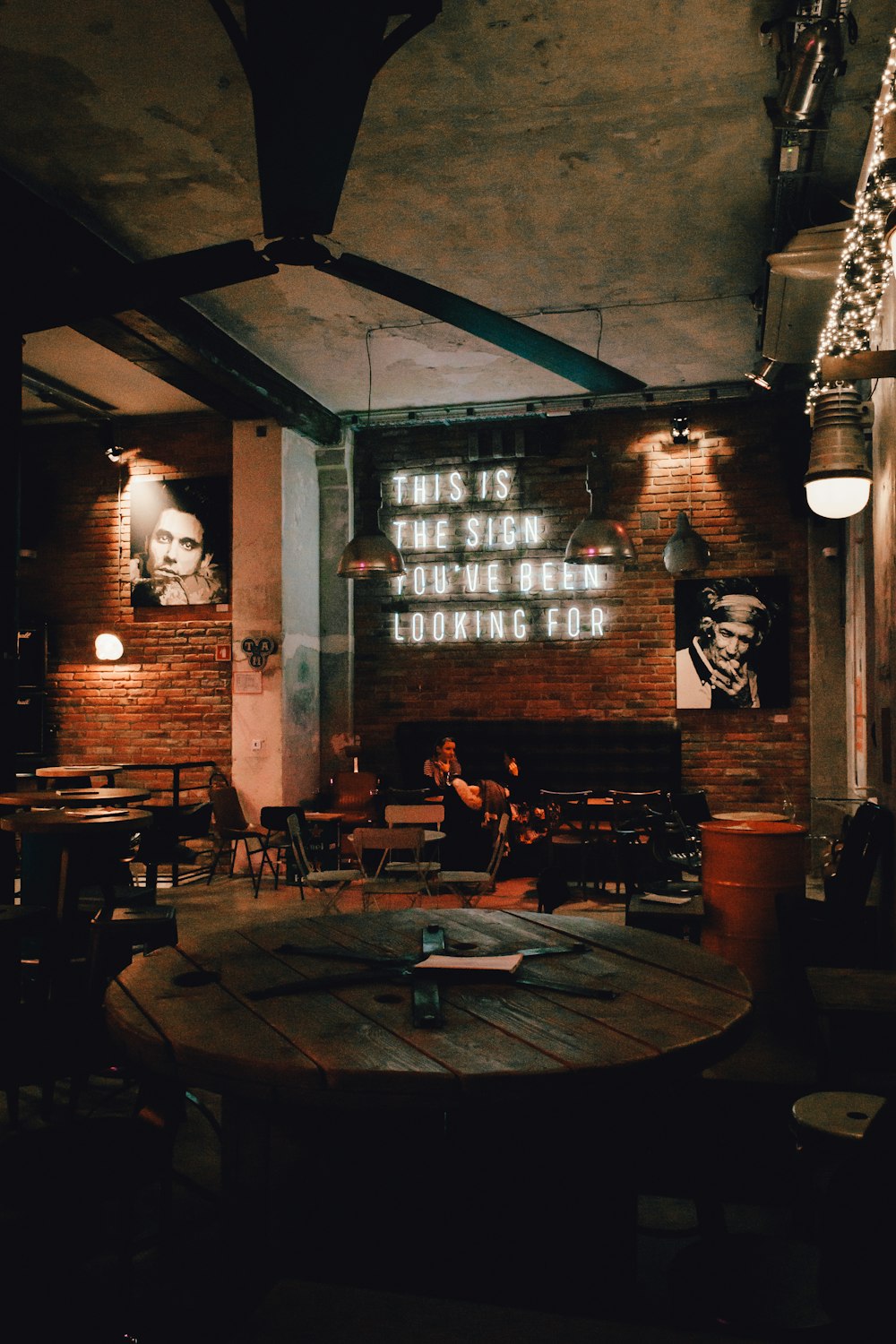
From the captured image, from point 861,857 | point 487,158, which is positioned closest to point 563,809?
point 861,857

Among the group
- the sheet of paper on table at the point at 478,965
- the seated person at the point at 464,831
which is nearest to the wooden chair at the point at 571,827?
the seated person at the point at 464,831

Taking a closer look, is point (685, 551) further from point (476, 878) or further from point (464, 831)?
point (476, 878)

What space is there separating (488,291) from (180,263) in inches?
155

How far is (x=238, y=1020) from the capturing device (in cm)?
187

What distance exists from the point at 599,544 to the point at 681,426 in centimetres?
260

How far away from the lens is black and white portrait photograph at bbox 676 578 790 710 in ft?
29.4

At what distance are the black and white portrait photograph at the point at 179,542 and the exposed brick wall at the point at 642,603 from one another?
4.74ft

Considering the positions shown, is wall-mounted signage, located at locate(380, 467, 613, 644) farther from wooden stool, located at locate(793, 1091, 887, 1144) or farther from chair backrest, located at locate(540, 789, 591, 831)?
wooden stool, located at locate(793, 1091, 887, 1144)

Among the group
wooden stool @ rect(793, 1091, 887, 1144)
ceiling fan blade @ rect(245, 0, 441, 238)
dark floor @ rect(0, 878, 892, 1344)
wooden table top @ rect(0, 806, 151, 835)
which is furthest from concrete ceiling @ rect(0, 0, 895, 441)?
wooden table top @ rect(0, 806, 151, 835)

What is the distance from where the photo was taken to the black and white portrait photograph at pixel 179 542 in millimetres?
9578

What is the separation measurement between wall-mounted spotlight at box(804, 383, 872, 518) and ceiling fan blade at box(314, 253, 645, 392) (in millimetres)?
1404

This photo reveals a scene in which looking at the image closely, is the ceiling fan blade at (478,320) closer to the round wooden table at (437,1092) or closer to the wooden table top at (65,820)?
the round wooden table at (437,1092)

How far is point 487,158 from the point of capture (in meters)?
5.17

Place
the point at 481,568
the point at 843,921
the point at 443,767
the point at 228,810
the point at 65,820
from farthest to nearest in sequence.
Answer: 1. the point at 481,568
2. the point at 443,767
3. the point at 228,810
4. the point at 65,820
5. the point at 843,921
